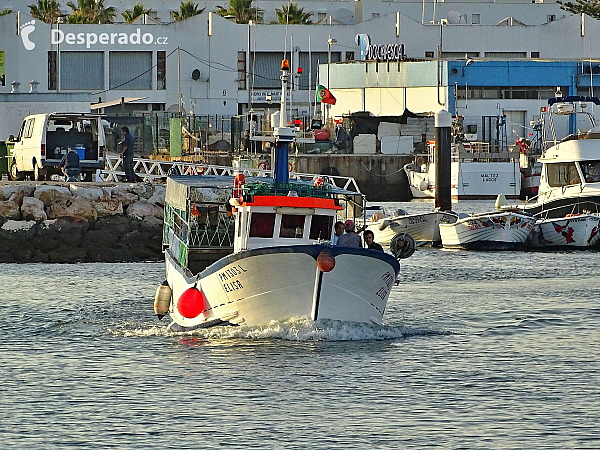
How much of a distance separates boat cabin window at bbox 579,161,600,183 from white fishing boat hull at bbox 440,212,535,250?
3218mm

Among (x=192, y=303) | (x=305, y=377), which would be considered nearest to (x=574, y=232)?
(x=192, y=303)

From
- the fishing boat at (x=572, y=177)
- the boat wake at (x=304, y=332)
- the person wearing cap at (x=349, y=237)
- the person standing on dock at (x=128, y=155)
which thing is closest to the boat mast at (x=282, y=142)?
the person wearing cap at (x=349, y=237)

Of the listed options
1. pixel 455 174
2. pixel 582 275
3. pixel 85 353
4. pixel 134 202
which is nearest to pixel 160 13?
pixel 455 174

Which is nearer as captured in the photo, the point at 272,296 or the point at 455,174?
the point at 272,296

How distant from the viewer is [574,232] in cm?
4322

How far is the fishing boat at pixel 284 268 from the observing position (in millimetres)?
20766

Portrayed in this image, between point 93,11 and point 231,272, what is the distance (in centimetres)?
7604

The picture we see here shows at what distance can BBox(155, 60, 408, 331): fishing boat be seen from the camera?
818 inches

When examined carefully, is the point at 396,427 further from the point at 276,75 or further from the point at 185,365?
the point at 276,75

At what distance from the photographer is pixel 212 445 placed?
15742 millimetres

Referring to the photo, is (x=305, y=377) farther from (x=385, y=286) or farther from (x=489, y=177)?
(x=489, y=177)

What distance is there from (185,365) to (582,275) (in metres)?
17.0

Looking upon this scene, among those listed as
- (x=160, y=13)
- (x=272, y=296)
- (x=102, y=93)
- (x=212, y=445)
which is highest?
(x=160, y=13)

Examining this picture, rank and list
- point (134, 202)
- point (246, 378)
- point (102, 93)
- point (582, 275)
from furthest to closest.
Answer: point (102, 93) → point (134, 202) → point (582, 275) → point (246, 378)
